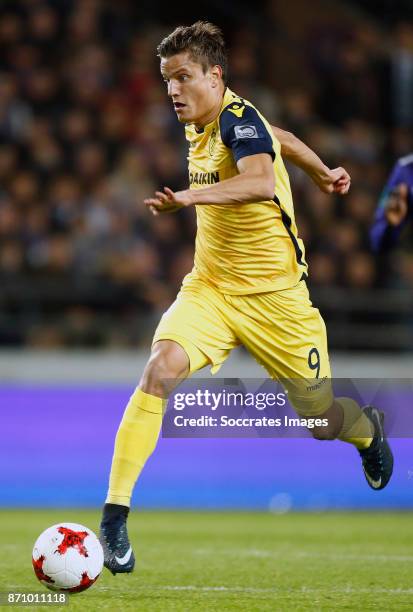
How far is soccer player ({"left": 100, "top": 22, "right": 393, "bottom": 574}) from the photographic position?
5602mm

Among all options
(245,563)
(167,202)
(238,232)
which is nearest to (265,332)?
(238,232)

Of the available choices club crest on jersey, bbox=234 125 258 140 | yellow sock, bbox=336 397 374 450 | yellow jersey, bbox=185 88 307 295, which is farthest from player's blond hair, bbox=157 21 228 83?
yellow sock, bbox=336 397 374 450

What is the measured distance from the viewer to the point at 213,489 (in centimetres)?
1180

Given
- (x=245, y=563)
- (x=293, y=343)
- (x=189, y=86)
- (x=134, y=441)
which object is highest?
(x=189, y=86)

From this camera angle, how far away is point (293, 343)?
240 inches

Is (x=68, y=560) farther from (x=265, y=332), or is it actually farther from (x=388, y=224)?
(x=388, y=224)

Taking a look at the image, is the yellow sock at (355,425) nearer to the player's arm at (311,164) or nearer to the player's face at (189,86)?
the player's arm at (311,164)

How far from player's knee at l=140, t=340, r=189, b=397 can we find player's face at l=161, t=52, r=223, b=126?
109cm

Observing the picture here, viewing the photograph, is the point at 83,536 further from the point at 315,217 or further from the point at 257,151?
the point at 315,217

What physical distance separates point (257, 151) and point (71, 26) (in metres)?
9.10

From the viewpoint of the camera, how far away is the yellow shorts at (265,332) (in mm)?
5828

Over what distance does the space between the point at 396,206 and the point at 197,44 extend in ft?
7.27

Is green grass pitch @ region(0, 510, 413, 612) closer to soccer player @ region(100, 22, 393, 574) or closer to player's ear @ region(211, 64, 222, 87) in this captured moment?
soccer player @ region(100, 22, 393, 574)

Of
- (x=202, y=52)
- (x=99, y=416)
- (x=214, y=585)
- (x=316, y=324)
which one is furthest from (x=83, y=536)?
(x=99, y=416)
